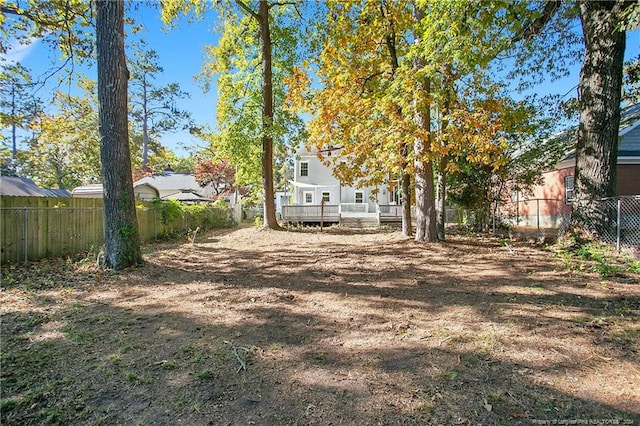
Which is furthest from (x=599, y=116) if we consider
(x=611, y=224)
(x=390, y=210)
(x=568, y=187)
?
(x=390, y=210)

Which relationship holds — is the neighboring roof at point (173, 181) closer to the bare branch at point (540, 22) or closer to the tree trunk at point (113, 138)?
the tree trunk at point (113, 138)

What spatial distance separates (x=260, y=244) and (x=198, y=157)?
89.0 ft

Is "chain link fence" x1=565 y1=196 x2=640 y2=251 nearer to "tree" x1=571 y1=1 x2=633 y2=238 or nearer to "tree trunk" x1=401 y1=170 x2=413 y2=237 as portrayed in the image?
"tree" x1=571 y1=1 x2=633 y2=238

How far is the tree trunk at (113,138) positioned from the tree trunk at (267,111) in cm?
802

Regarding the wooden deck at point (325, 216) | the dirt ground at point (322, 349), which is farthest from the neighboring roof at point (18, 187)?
the wooden deck at point (325, 216)

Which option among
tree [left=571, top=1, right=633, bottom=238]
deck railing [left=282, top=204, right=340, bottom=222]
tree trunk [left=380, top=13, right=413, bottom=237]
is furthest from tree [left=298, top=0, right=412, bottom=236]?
deck railing [left=282, top=204, right=340, bottom=222]

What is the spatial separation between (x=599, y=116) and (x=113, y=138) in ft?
35.6

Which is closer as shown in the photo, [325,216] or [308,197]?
[325,216]

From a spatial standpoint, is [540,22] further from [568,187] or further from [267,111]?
[568,187]

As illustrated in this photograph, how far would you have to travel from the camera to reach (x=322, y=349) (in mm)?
3234

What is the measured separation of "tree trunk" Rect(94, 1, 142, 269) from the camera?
6.44 meters

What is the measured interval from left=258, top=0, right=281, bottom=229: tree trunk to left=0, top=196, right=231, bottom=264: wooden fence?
6778 mm

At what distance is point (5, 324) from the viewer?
388 cm

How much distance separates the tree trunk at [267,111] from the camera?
1441cm
